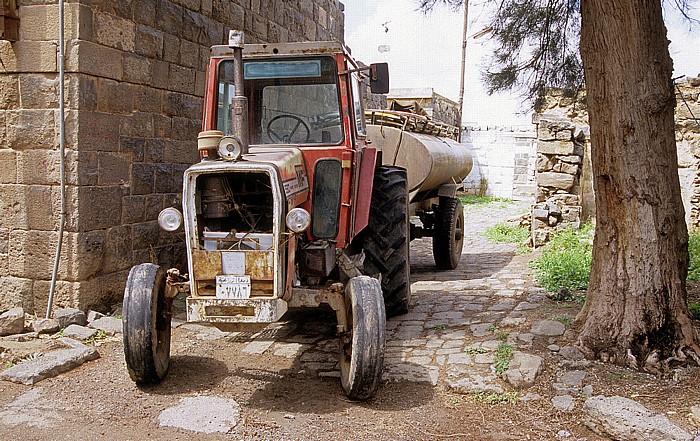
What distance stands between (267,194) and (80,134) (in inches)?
80.2

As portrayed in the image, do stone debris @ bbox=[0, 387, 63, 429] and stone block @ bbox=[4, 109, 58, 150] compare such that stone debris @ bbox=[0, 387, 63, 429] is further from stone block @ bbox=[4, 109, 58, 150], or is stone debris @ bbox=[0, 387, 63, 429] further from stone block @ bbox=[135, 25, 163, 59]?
stone block @ bbox=[135, 25, 163, 59]

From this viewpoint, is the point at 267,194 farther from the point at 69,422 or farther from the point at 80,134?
the point at 80,134

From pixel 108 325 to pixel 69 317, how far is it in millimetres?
300

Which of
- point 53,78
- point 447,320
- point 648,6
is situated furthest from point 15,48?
point 648,6

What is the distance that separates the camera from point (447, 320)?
18.9 feet

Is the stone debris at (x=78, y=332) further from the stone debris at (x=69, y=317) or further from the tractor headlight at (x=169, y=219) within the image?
the tractor headlight at (x=169, y=219)

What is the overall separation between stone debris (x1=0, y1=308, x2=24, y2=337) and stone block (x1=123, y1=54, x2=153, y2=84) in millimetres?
2147

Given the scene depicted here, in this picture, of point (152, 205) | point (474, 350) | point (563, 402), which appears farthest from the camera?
point (152, 205)

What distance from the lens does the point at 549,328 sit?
16.5 ft

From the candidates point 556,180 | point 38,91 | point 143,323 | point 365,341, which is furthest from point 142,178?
point 556,180

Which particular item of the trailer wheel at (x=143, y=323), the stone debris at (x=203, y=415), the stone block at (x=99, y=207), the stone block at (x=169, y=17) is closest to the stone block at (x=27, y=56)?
the stone block at (x=99, y=207)

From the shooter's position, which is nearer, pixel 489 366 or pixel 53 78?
pixel 489 366

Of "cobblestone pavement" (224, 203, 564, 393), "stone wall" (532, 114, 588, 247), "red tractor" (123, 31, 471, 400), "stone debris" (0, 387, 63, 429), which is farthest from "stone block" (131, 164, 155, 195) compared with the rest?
"stone wall" (532, 114, 588, 247)

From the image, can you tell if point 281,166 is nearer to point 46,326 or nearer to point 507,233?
point 46,326
